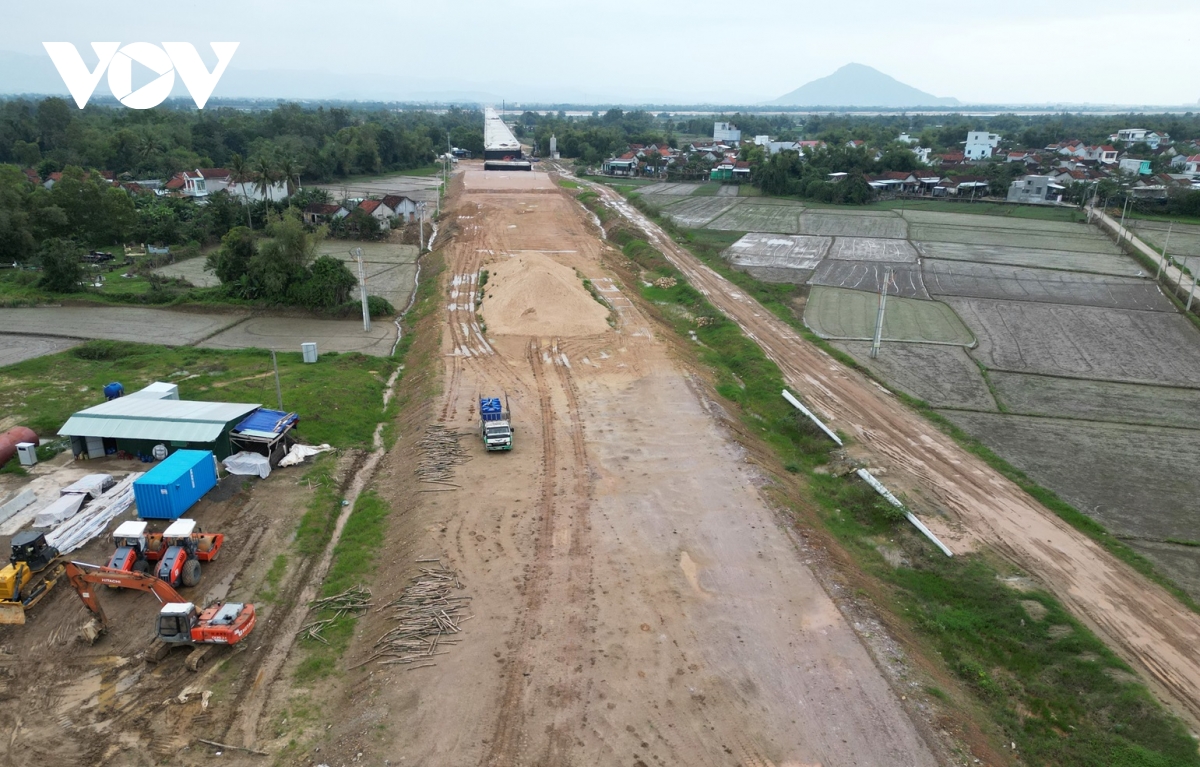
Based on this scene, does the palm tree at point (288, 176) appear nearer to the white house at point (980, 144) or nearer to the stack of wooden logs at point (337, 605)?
the stack of wooden logs at point (337, 605)

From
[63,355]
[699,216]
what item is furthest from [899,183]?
[63,355]

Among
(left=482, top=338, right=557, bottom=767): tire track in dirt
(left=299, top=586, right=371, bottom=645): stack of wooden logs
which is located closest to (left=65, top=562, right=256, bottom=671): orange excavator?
(left=299, top=586, right=371, bottom=645): stack of wooden logs

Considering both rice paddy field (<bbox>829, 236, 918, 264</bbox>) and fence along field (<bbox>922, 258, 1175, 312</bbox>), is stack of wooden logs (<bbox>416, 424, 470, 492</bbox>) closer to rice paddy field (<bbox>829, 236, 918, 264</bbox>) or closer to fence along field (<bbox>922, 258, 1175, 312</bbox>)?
fence along field (<bbox>922, 258, 1175, 312</bbox>)

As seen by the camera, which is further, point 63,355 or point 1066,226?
point 1066,226

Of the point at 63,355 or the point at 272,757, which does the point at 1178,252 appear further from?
the point at 63,355

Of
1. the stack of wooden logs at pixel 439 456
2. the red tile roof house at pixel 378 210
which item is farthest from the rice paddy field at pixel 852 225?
the stack of wooden logs at pixel 439 456

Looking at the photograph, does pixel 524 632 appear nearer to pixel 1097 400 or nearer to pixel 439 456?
pixel 439 456
